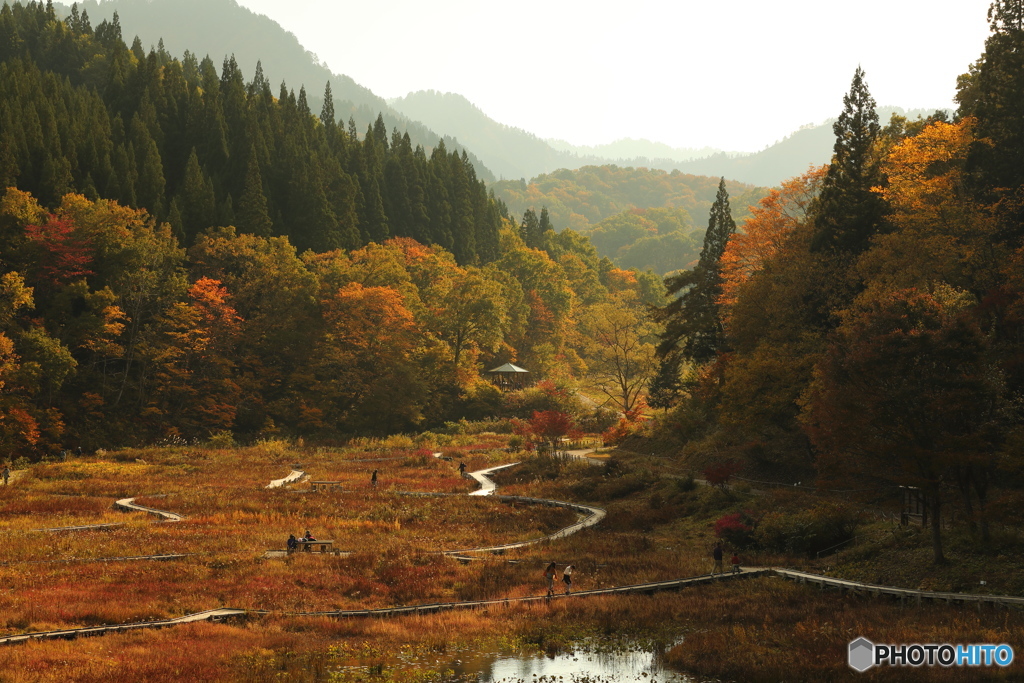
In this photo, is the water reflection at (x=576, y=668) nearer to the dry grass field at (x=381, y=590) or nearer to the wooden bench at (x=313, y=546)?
the dry grass field at (x=381, y=590)

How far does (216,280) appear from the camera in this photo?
7638 centimetres

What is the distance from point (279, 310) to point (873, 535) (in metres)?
62.8

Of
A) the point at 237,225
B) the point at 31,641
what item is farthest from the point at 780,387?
the point at 237,225

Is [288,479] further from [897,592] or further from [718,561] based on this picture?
[897,592]

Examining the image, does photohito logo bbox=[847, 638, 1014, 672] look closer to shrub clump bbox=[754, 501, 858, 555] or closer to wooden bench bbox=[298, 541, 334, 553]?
shrub clump bbox=[754, 501, 858, 555]

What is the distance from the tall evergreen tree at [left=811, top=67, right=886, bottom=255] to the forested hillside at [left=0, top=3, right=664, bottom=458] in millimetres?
37047

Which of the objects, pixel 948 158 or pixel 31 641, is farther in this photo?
pixel 948 158

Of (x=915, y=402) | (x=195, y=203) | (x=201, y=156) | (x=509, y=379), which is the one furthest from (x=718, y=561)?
(x=201, y=156)

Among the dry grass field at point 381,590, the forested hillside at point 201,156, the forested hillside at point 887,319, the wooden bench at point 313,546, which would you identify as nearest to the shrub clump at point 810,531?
the dry grass field at point 381,590

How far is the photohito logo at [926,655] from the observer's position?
677 inches

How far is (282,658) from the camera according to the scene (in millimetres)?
19062

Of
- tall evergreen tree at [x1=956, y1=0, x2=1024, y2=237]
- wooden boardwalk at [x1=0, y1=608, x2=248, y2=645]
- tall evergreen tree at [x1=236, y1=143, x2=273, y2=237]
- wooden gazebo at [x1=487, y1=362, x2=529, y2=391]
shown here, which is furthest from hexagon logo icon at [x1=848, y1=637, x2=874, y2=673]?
tall evergreen tree at [x1=236, y1=143, x2=273, y2=237]

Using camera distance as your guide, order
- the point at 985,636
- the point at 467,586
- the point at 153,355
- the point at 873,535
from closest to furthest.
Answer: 1. the point at 985,636
2. the point at 467,586
3. the point at 873,535
4. the point at 153,355

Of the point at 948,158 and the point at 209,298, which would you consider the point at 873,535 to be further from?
the point at 209,298
